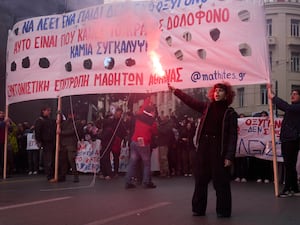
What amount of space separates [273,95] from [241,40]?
1071 mm

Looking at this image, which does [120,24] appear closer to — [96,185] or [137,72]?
[137,72]

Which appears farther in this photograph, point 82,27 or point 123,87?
point 82,27

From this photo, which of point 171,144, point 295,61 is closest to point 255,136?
point 171,144

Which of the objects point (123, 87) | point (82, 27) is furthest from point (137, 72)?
point (82, 27)

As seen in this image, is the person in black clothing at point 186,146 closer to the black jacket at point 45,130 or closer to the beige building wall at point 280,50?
the black jacket at point 45,130

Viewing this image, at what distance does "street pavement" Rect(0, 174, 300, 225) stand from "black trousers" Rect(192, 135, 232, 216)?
156mm

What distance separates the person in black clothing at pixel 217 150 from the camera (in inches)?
244

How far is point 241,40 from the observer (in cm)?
859

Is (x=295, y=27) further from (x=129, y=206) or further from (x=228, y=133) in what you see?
(x=228, y=133)

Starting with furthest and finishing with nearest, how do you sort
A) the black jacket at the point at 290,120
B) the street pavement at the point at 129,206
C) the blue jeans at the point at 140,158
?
1. the blue jeans at the point at 140,158
2. the black jacket at the point at 290,120
3. the street pavement at the point at 129,206

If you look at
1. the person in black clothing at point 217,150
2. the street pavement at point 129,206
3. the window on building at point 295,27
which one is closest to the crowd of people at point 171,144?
the person in black clothing at point 217,150

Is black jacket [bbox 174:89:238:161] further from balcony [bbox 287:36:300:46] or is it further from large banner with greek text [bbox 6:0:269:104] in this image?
balcony [bbox 287:36:300:46]

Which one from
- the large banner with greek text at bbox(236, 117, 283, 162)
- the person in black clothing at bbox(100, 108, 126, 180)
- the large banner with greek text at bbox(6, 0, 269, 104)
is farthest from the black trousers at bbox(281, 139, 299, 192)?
the person in black clothing at bbox(100, 108, 126, 180)

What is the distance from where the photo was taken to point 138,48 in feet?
32.1
